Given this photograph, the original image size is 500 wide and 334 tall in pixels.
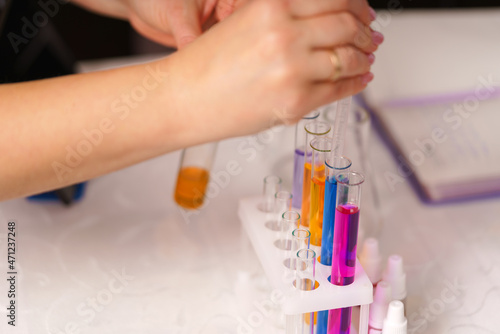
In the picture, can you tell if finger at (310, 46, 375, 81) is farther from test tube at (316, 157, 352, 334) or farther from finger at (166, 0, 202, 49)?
finger at (166, 0, 202, 49)

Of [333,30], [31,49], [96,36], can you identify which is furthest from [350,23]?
[96,36]

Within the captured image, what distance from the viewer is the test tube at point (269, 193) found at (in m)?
0.65

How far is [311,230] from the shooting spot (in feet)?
1.98

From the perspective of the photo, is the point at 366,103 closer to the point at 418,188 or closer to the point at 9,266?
the point at 418,188

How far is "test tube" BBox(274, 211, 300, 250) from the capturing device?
0.59 metres

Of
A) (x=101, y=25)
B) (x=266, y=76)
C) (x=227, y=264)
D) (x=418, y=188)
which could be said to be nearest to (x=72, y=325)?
(x=227, y=264)

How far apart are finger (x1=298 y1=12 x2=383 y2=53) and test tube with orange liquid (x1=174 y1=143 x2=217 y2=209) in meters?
0.32

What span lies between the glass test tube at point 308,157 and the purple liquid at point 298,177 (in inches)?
1.3

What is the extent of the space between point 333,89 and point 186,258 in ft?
0.97

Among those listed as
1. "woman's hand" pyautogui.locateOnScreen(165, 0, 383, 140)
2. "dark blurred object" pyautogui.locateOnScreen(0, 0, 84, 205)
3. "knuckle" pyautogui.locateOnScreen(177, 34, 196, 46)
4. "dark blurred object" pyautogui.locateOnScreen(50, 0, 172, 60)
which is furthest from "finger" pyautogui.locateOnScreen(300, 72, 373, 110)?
"dark blurred object" pyautogui.locateOnScreen(50, 0, 172, 60)

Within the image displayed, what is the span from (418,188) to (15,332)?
0.52 meters

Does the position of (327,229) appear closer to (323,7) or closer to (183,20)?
(323,7)

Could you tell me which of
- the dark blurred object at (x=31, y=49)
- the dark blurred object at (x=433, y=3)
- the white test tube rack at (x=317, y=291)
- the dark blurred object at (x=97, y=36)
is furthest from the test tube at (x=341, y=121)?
the dark blurred object at (x=97, y=36)

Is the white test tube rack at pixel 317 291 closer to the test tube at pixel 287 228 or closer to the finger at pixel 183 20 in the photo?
the test tube at pixel 287 228
